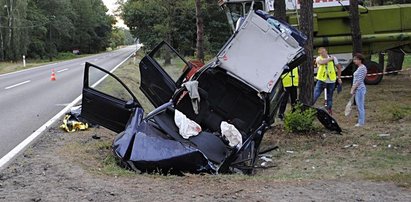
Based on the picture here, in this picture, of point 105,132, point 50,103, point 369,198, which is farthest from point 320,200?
point 50,103

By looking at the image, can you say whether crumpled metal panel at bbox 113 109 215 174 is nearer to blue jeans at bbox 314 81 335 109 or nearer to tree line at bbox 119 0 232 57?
blue jeans at bbox 314 81 335 109

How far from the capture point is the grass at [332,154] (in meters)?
6.18

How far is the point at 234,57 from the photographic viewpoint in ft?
22.9

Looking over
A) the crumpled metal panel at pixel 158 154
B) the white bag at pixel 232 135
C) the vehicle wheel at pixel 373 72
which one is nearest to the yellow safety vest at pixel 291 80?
the white bag at pixel 232 135

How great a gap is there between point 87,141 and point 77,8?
321 ft

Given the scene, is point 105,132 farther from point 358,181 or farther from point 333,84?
point 333,84

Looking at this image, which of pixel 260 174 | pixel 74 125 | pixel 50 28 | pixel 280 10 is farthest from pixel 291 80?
pixel 50 28

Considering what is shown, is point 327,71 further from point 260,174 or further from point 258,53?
point 260,174

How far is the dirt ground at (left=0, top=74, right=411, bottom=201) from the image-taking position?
4926mm

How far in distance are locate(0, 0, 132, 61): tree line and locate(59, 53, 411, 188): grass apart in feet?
193

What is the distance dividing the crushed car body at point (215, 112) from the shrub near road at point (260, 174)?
41 cm

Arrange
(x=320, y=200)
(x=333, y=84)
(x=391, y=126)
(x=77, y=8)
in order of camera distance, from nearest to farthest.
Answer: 1. (x=320, y=200)
2. (x=391, y=126)
3. (x=333, y=84)
4. (x=77, y=8)

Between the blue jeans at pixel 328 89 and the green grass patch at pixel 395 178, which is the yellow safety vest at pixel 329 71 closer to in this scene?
the blue jeans at pixel 328 89

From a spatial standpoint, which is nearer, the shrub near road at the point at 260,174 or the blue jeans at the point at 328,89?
the shrub near road at the point at 260,174
